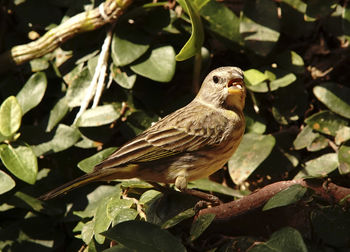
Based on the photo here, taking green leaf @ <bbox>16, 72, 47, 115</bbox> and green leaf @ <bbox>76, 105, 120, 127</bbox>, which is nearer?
green leaf @ <bbox>76, 105, 120, 127</bbox>

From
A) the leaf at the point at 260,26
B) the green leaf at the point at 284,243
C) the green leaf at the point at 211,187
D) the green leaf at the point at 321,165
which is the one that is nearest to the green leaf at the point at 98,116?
the green leaf at the point at 211,187

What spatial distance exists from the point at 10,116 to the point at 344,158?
2.08 meters

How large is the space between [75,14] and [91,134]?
0.91m

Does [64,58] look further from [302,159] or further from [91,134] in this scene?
[302,159]

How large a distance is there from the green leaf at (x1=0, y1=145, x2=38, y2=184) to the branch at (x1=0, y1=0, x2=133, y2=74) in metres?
0.84

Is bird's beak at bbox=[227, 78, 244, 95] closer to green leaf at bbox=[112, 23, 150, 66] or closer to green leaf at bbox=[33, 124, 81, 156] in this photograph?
green leaf at bbox=[112, 23, 150, 66]

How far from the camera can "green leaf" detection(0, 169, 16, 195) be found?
12.1ft

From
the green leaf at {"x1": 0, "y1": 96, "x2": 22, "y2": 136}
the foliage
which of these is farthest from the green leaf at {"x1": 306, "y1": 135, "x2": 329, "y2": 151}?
the green leaf at {"x1": 0, "y1": 96, "x2": 22, "y2": 136}

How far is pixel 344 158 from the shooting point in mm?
3842

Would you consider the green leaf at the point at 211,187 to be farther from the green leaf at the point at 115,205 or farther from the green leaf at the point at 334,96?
the green leaf at the point at 334,96

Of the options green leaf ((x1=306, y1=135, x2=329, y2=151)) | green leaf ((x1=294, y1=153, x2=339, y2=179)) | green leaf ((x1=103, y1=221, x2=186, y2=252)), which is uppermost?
green leaf ((x1=103, y1=221, x2=186, y2=252))

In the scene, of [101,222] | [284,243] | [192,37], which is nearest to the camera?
[284,243]

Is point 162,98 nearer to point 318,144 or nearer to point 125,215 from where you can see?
point 318,144

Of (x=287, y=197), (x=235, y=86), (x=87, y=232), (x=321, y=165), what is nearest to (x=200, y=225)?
(x=287, y=197)
